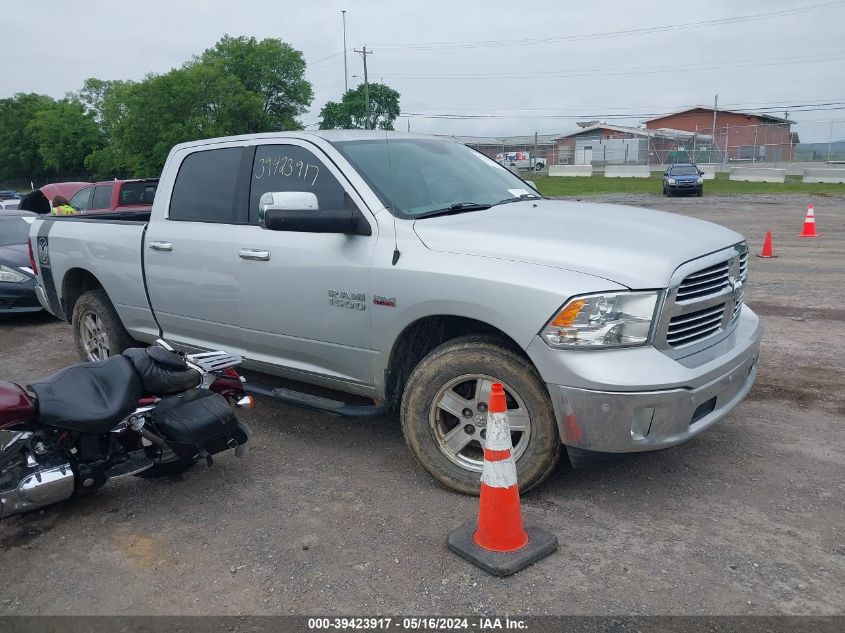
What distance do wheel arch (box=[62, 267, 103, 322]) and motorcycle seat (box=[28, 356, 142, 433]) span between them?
276cm

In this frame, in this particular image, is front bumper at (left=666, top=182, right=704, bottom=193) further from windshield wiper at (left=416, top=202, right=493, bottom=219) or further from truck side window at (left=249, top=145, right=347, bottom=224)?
truck side window at (left=249, top=145, right=347, bottom=224)

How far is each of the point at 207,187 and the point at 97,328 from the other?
1919mm

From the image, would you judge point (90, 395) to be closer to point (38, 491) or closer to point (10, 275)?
point (38, 491)

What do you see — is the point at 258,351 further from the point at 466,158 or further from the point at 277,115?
the point at 277,115

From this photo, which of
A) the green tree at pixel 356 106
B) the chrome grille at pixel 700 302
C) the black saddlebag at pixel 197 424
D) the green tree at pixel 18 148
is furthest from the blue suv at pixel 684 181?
the green tree at pixel 18 148

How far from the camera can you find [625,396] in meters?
3.40

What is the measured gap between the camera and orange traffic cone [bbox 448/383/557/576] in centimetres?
337

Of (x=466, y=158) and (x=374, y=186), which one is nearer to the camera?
(x=374, y=186)

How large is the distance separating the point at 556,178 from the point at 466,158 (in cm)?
4214

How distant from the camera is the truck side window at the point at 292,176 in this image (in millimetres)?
4535

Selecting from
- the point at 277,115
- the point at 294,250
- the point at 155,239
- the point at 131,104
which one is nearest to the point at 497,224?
the point at 294,250

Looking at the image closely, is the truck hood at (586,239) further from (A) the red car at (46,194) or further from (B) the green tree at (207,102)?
(B) the green tree at (207,102)

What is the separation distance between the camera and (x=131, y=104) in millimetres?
55531

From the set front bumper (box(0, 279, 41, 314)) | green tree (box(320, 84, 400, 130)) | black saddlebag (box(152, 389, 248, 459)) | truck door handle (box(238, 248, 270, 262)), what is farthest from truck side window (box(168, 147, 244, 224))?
green tree (box(320, 84, 400, 130))
